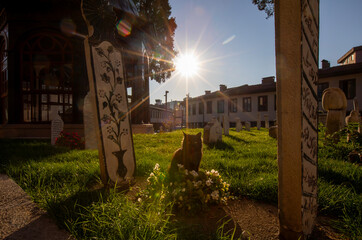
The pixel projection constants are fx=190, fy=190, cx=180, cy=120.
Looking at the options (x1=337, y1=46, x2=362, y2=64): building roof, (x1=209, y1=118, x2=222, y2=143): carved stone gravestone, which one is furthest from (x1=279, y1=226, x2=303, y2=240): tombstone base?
(x1=337, y1=46, x2=362, y2=64): building roof

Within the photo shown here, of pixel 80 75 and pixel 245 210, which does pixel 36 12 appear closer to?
pixel 80 75

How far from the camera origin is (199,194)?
1.91 m

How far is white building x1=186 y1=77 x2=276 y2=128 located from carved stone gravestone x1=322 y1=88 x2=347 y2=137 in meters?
14.2

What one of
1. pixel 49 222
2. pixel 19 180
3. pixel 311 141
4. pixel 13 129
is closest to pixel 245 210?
pixel 311 141

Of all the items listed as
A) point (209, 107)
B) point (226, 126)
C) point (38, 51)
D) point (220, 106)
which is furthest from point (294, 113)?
point (209, 107)

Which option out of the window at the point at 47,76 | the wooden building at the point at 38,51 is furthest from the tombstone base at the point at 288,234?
the wooden building at the point at 38,51

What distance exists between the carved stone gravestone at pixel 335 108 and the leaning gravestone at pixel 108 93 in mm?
6006

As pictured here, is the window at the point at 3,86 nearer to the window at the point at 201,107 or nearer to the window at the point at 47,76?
the window at the point at 47,76

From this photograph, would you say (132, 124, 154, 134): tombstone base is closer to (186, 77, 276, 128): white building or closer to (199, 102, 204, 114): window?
(186, 77, 276, 128): white building

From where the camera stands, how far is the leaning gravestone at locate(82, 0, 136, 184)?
8.65 ft

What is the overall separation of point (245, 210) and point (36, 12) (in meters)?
11.4

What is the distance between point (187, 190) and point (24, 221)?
1.41 meters

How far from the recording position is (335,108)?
18.7 feet

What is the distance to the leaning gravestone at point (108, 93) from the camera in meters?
2.64
